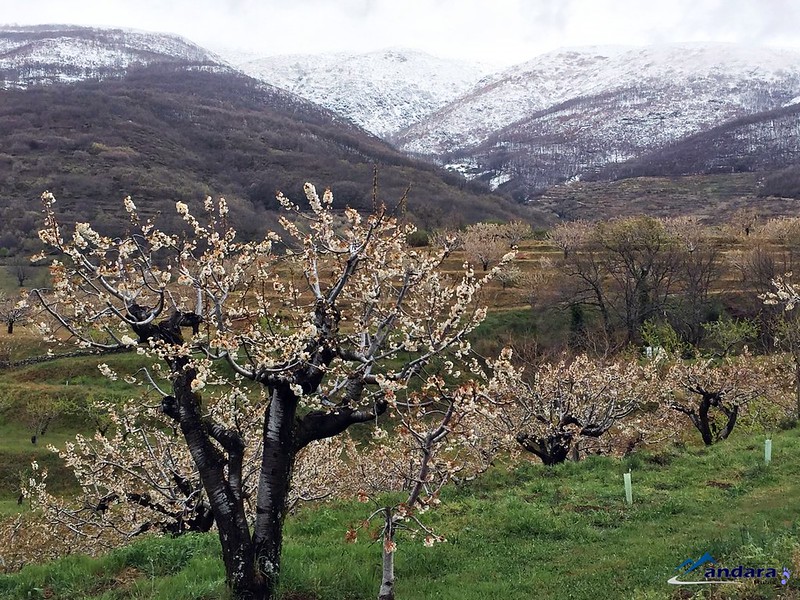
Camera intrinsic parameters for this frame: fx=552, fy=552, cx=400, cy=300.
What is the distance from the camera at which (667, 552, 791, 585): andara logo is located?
595 cm

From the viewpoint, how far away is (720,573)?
20.7ft

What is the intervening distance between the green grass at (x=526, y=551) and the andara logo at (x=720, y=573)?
126mm

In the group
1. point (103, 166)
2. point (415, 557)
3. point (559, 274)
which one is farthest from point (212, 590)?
point (103, 166)

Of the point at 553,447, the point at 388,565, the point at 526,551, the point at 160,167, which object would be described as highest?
the point at 160,167

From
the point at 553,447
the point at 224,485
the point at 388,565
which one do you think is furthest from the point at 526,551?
the point at 553,447

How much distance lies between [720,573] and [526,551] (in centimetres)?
307

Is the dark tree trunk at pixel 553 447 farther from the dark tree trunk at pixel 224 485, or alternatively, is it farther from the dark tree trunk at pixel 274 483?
the dark tree trunk at pixel 224 485

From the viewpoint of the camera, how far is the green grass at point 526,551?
698cm

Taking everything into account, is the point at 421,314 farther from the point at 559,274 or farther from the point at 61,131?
the point at 61,131

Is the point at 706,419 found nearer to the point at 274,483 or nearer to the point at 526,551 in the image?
the point at 526,551

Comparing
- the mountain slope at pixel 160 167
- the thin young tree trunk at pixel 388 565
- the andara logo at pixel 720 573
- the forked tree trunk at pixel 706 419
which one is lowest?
the forked tree trunk at pixel 706 419

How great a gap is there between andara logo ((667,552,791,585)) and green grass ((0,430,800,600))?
126mm

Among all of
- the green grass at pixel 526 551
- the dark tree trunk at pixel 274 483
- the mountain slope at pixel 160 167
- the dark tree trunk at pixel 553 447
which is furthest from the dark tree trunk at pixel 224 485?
the mountain slope at pixel 160 167

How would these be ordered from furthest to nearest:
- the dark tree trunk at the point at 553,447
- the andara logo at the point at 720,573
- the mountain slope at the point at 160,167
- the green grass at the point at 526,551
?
the mountain slope at the point at 160,167, the dark tree trunk at the point at 553,447, the green grass at the point at 526,551, the andara logo at the point at 720,573
